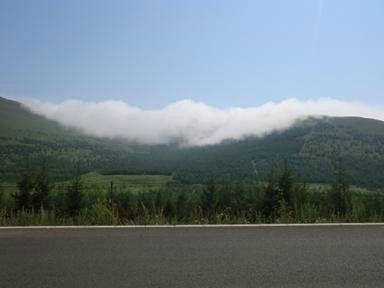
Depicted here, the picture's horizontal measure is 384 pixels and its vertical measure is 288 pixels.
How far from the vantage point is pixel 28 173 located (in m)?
30.4

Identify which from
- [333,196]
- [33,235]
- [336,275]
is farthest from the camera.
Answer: [333,196]

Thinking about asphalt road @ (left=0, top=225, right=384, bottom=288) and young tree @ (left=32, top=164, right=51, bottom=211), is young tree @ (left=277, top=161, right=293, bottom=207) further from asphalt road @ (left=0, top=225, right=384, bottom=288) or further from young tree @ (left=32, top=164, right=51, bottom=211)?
young tree @ (left=32, top=164, right=51, bottom=211)

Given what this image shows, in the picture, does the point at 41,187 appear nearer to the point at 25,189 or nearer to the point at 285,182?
the point at 25,189


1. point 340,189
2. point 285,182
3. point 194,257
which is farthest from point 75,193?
point 194,257

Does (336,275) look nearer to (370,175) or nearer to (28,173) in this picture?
(28,173)

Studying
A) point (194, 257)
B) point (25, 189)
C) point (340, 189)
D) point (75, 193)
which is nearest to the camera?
point (194, 257)

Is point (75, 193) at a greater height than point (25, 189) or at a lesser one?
lesser

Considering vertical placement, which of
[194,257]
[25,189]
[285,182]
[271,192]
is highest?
[285,182]

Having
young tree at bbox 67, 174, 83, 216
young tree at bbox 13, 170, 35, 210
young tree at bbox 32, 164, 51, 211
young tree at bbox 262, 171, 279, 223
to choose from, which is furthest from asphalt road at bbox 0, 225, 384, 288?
young tree at bbox 13, 170, 35, 210

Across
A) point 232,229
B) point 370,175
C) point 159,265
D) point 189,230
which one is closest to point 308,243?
point 232,229

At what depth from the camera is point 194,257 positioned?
5488 millimetres

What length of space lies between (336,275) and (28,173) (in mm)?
29145

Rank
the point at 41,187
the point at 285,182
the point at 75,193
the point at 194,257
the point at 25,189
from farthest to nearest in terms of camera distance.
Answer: the point at 75,193, the point at 25,189, the point at 41,187, the point at 285,182, the point at 194,257

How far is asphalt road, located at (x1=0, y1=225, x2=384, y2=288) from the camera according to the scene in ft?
15.1
